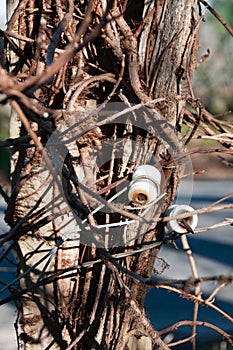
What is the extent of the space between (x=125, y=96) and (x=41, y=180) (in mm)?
381

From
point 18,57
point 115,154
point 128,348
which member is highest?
point 18,57

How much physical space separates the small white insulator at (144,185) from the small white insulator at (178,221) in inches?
3.2

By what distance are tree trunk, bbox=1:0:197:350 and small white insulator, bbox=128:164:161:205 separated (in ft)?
0.11

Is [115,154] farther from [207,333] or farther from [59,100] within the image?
[207,333]

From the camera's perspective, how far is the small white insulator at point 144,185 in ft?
4.95

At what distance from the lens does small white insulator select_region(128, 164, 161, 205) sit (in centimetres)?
151

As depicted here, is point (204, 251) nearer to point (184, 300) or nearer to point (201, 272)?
point (201, 272)

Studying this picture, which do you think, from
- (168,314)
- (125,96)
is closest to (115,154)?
(125,96)

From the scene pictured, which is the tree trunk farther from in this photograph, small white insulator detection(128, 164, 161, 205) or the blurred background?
the blurred background

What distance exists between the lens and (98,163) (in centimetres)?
179

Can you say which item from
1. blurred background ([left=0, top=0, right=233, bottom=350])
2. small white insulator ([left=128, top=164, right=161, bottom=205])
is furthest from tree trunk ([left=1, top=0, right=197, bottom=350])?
blurred background ([left=0, top=0, right=233, bottom=350])

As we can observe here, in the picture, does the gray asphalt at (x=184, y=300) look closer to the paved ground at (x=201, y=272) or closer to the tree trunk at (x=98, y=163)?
the paved ground at (x=201, y=272)

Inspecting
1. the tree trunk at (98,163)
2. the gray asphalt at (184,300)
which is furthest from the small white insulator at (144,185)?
the gray asphalt at (184,300)

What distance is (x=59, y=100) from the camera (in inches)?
70.9
